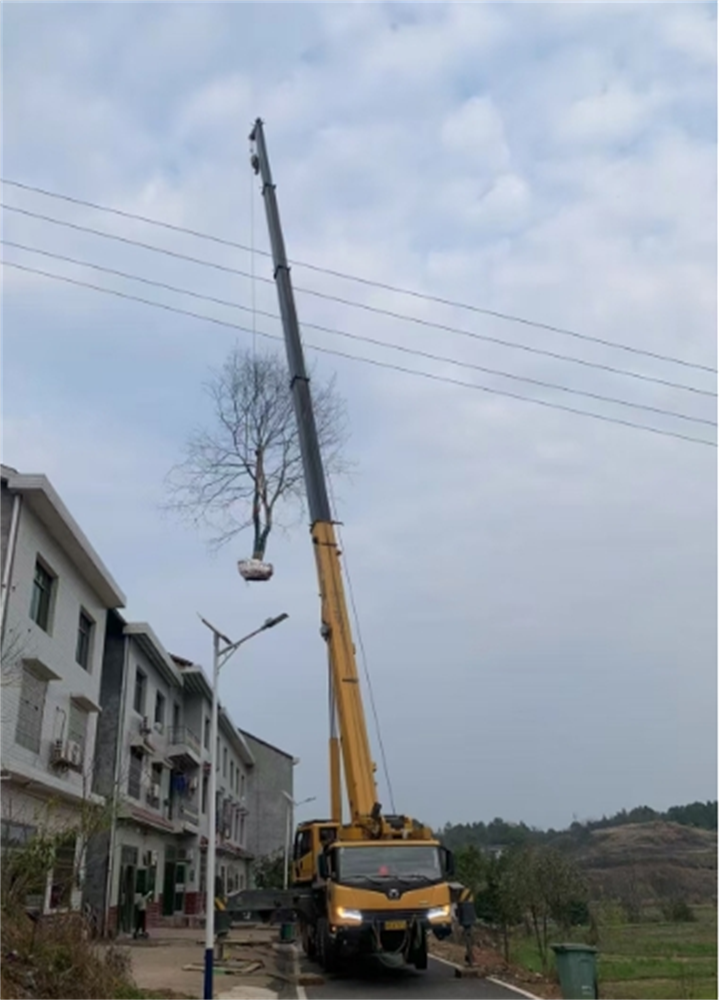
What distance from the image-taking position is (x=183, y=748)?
105ft

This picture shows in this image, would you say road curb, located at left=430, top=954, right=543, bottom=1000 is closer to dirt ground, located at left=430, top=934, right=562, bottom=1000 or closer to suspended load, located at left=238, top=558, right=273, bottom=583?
dirt ground, located at left=430, top=934, right=562, bottom=1000

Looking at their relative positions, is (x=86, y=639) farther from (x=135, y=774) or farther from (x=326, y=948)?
(x=326, y=948)

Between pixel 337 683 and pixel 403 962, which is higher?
pixel 337 683

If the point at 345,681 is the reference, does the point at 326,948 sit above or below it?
below

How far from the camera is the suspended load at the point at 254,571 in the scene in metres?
16.3

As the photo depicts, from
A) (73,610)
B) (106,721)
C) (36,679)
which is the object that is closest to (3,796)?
(36,679)

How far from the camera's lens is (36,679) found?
18.9m

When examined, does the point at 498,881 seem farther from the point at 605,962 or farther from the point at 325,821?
the point at 325,821

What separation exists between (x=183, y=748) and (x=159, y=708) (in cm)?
169

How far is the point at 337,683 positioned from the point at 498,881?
303 inches

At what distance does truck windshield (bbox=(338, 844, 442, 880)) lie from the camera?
13.2 metres

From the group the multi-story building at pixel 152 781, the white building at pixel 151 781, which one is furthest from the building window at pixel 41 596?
the white building at pixel 151 781

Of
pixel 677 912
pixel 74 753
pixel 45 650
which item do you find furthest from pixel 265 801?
pixel 45 650

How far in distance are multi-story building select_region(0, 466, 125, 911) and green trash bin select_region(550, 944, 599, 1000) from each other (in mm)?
7200
